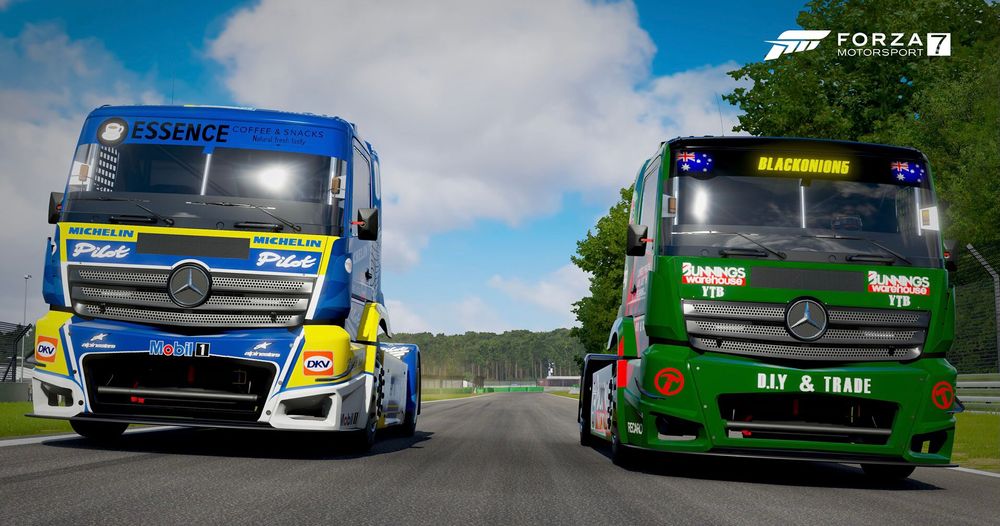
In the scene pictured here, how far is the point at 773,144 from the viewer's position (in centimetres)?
857

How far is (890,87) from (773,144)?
33483mm

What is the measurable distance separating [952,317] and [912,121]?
29.3m

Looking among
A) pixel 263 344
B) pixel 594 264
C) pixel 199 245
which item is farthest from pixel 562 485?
pixel 594 264

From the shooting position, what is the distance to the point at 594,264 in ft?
156

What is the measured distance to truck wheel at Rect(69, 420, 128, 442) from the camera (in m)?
9.20

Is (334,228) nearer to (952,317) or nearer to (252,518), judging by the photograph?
(252,518)

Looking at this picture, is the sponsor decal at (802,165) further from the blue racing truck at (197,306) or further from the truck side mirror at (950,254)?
the blue racing truck at (197,306)

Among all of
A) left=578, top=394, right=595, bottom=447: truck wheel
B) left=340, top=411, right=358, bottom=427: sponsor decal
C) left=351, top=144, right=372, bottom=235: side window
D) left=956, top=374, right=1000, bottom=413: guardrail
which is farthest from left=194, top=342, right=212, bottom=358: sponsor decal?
left=956, top=374, right=1000, bottom=413: guardrail

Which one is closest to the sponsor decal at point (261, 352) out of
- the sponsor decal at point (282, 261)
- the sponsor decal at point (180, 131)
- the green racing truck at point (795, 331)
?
the sponsor decal at point (282, 261)

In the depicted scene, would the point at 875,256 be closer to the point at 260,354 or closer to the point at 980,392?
the point at 260,354

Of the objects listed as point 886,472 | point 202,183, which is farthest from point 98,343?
point 886,472

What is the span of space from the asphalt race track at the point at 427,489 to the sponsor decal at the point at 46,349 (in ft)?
2.59

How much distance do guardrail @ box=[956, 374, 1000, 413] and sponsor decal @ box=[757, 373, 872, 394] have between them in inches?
675

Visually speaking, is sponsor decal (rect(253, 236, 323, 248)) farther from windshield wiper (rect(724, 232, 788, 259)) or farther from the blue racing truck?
windshield wiper (rect(724, 232, 788, 259))
